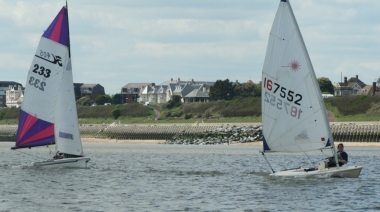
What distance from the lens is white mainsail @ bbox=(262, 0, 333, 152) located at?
36406 millimetres

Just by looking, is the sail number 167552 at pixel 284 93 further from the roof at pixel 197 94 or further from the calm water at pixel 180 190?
the roof at pixel 197 94

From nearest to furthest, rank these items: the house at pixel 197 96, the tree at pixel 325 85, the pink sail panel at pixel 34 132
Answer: the pink sail panel at pixel 34 132 < the tree at pixel 325 85 < the house at pixel 197 96

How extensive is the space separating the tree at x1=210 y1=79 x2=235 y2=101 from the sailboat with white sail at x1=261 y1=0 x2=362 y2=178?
125 metres

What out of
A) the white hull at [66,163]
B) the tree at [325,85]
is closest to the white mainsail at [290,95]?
the white hull at [66,163]

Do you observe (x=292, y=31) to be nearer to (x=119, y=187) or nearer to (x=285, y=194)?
(x=285, y=194)

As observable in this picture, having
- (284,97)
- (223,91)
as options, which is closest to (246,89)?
(223,91)

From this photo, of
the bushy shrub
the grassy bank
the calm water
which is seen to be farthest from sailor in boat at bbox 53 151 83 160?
the bushy shrub

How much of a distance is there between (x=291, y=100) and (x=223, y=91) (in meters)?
126

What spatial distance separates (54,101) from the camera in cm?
4684

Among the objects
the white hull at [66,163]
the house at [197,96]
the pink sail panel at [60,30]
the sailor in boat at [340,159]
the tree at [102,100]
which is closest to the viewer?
the sailor in boat at [340,159]

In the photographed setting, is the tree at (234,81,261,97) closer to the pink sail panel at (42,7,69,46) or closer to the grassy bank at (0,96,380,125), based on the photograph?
the grassy bank at (0,96,380,125)

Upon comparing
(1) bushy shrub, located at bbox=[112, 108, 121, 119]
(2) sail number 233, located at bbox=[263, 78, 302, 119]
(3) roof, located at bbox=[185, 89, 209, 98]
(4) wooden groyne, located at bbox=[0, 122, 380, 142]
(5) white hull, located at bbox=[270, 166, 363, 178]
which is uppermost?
(3) roof, located at bbox=[185, 89, 209, 98]

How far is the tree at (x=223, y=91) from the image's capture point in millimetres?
163250

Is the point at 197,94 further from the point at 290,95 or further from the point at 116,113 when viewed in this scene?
the point at 290,95
